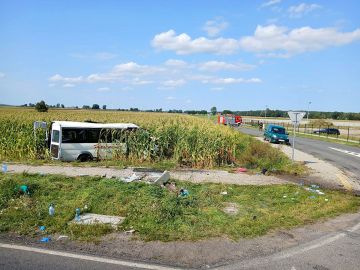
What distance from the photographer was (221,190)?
1121 cm

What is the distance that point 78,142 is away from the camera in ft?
56.3

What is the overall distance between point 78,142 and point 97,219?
9.66m

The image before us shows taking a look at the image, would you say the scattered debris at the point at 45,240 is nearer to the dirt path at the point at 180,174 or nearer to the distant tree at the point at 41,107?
the dirt path at the point at 180,174

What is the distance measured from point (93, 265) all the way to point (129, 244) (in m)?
1.14

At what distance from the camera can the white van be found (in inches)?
659

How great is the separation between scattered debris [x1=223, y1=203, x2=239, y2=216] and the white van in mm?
9354

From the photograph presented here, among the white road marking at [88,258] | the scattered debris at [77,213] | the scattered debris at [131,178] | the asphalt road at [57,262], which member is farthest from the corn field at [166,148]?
the asphalt road at [57,262]

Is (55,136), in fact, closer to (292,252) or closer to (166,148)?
(166,148)

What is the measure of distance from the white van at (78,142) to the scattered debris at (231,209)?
9.35 meters

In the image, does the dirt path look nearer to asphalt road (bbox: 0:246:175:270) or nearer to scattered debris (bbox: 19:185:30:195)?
scattered debris (bbox: 19:185:30:195)

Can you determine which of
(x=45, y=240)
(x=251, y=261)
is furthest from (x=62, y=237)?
(x=251, y=261)

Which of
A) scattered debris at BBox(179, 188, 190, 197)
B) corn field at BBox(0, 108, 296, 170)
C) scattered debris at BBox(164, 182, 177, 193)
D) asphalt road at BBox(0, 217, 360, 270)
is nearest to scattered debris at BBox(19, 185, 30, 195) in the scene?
asphalt road at BBox(0, 217, 360, 270)

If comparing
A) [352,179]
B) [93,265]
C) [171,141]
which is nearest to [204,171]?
[171,141]

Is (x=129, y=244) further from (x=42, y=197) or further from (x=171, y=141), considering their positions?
(x=171, y=141)
